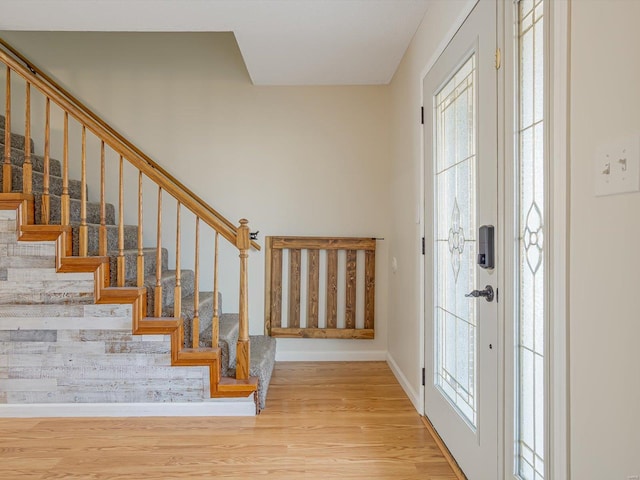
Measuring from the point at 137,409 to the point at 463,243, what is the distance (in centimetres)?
209

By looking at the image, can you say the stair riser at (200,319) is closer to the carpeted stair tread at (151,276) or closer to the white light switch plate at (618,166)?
the carpeted stair tread at (151,276)

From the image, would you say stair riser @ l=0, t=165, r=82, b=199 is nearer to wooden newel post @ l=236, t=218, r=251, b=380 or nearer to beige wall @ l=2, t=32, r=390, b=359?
beige wall @ l=2, t=32, r=390, b=359

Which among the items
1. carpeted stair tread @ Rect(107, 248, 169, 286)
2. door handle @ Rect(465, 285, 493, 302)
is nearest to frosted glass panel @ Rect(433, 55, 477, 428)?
door handle @ Rect(465, 285, 493, 302)

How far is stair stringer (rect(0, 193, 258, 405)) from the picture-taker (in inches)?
91.6

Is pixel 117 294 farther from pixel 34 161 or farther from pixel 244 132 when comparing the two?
pixel 244 132

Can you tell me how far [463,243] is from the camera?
5.96 feet

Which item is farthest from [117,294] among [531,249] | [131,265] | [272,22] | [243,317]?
[531,249]

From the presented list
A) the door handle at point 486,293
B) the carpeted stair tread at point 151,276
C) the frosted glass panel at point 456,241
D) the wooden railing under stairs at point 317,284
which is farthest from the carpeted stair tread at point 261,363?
the door handle at point 486,293

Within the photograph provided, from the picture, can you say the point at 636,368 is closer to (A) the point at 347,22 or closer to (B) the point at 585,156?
(B) the point at 585,156

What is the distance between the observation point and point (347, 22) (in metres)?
2.43

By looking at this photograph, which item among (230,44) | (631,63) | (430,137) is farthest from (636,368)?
(230,44)

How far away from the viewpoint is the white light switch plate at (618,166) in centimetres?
82

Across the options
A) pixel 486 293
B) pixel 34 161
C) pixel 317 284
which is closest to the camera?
pixel 486 293

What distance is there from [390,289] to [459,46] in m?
2.01
